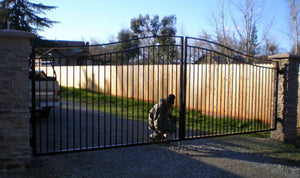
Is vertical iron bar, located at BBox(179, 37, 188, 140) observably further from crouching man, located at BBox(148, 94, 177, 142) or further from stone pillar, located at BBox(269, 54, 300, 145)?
stone pillar, located at BBox(269, 54, 300, 145)

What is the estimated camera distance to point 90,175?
4438 millimetres

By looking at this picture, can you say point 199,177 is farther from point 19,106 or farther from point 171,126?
point 19,106

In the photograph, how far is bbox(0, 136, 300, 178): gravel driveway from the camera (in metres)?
4.61

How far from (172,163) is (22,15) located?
15.5 m

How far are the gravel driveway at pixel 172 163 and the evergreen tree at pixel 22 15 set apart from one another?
43.8 feet

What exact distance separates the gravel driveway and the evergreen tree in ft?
43.8

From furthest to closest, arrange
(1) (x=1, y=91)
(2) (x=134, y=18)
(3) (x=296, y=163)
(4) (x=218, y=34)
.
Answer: (2) (x=134, y=18) → (4) (x=218, y=34) → (3) (x=296, y=163) → (1) (x=1, y=91)

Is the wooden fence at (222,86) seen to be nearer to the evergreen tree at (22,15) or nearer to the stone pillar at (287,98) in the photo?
the stone pillar at (287,98)

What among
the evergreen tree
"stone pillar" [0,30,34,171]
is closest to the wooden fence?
"stone pillar" [0,30,34,171]

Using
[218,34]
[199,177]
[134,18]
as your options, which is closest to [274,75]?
[199,177]

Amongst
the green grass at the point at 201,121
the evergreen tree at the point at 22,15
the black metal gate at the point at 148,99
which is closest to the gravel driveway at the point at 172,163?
the black metal gate at the point at 148,99

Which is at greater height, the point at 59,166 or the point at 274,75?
the point at 274,75

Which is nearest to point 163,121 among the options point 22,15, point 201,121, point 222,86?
point 201,121

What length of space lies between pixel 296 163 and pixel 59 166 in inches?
186
